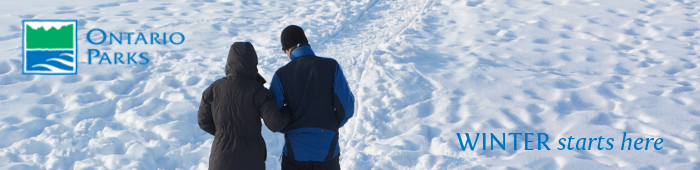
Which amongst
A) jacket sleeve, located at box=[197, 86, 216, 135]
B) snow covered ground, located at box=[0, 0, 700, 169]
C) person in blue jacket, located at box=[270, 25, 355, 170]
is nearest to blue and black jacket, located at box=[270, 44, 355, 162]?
person in blue jacket, located at box=[270, 25, 355, 170]

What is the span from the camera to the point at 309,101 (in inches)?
100

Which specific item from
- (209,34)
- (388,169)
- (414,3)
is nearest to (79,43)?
(209,34)

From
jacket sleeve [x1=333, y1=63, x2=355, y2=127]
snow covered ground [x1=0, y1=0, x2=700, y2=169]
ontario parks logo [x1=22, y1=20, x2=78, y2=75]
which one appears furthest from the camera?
ontario parks logo [x1=22, y1=20, x2=78, y2=75]

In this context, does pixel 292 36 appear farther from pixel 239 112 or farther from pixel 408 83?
pixel 408 83

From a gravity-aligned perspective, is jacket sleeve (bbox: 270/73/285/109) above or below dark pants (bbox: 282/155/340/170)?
above

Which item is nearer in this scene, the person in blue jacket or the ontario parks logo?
the person in blue jacket

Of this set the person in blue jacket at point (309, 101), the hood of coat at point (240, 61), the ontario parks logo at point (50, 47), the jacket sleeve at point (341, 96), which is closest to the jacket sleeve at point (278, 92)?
the person in blue jacket at point (309, 101)

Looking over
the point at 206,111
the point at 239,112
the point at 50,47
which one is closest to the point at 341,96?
the point at 239,112

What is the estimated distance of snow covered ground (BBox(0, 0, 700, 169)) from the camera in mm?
4047

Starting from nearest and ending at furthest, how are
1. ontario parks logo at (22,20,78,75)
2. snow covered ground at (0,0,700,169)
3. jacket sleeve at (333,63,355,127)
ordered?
jacket sleeve at (333,63,355,127)
snow covered ground at (0,0,700,169)
ontario parks logo at (22,20,78,75)

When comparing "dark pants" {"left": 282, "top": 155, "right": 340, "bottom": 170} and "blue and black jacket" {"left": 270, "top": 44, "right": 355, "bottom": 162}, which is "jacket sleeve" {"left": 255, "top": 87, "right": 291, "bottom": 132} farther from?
"dark pants" {"left": 282, "top": 155, "right": 340, "bottom": 170}

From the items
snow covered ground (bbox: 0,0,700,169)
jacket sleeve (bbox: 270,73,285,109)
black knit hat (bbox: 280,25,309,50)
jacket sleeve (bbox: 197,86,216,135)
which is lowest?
snow covered ground (bbox: 0,0,700,169)

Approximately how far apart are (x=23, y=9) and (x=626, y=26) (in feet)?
34.3

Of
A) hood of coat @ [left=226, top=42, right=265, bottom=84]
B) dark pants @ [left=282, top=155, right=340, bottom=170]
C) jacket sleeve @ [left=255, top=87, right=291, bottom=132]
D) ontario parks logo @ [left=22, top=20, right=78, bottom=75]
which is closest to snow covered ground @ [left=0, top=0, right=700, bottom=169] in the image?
ontario parks logo @ [left=22, top=20, right=78, bottom=75]
